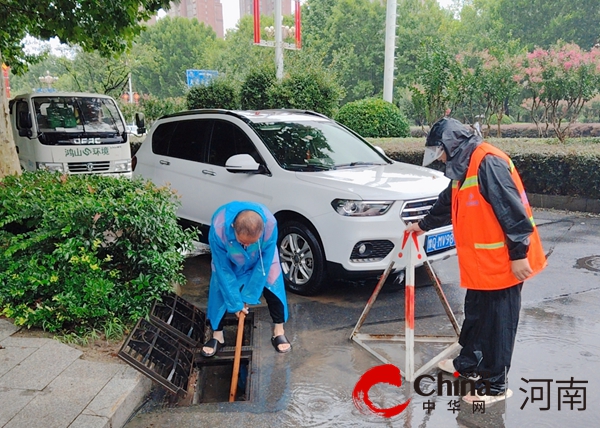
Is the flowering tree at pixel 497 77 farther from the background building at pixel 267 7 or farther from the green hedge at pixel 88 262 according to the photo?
the background building at pixel 267 7

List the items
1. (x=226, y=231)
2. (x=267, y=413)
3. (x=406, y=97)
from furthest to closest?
(x=406, y=97)
(x=226, y=231)
(x=267, y=413)

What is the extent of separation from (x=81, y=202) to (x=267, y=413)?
2144 millimetres

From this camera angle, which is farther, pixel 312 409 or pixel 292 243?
pixel 292 243

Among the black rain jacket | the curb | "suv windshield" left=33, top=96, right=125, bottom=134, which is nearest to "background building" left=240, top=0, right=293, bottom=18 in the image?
"suv windshield" left=33, top=96, right=125, bottom=134

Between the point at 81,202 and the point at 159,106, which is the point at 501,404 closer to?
the point at 81,202

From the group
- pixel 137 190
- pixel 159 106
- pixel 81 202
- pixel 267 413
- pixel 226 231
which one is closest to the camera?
pixel 267 413

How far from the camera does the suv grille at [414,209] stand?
494 centimetres

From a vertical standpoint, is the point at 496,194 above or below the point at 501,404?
above

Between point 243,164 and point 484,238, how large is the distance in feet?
9.92

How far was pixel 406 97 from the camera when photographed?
131 feet

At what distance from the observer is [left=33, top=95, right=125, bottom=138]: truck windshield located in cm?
1055

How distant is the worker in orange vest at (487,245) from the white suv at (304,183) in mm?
869

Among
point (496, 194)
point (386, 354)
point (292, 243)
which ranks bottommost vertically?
point (386, 354)

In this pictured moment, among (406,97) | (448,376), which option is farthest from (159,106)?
(448,376)
